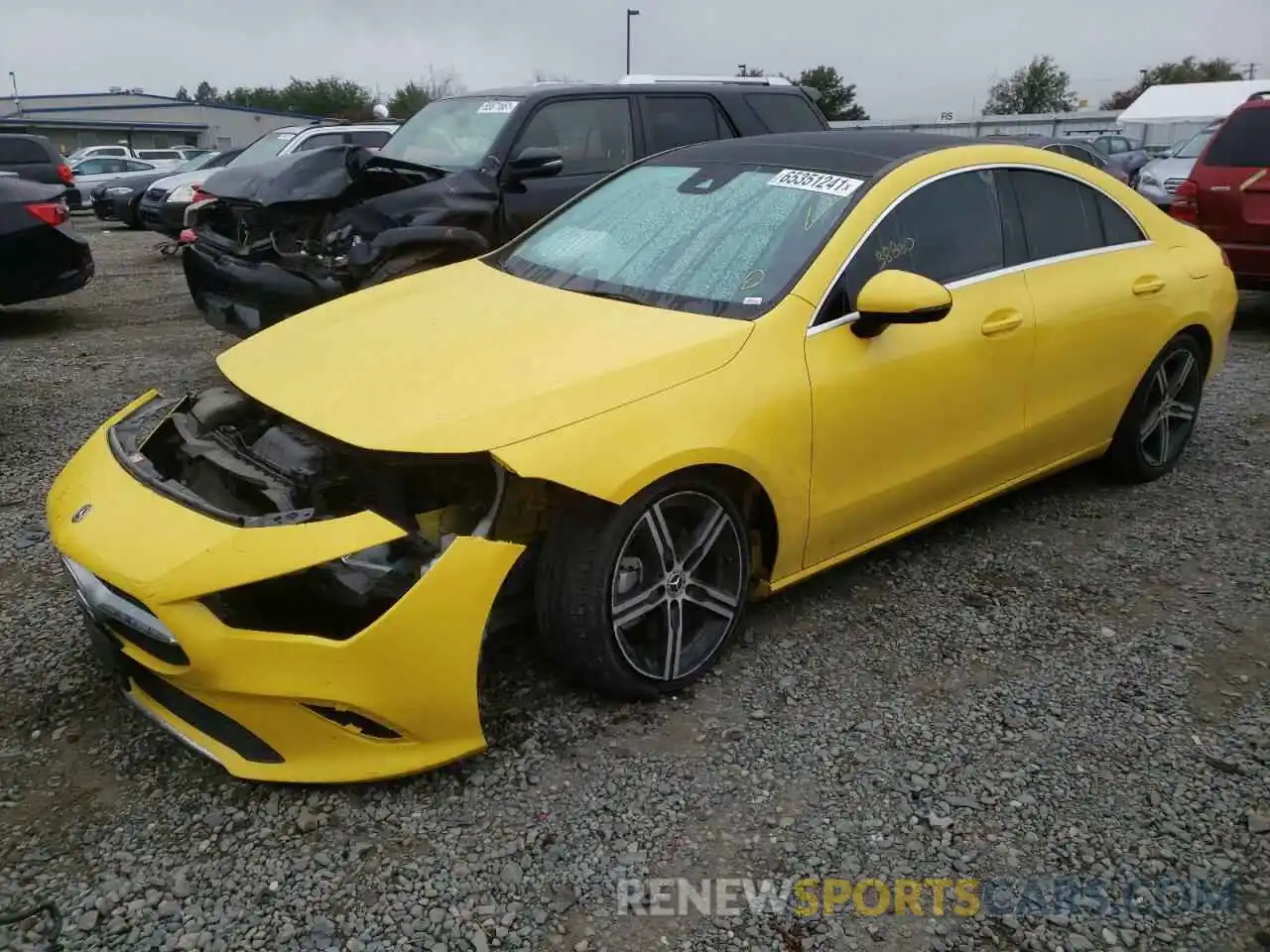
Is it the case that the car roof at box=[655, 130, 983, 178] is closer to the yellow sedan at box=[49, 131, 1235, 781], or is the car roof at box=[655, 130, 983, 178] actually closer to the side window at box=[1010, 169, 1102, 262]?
the yellow sedan at box=[49, 131, 1235, 781]

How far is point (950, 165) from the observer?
3611 millimetres

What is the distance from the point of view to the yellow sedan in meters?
2.46

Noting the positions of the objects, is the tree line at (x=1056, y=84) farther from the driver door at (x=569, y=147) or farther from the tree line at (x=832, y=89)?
the driver door at (x=569, y=147)

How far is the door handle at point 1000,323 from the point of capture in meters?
3.55

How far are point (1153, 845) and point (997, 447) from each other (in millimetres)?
1637

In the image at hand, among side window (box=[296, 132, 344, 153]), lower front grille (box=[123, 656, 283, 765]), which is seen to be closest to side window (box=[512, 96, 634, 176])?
lower front grille (box=[123, 656, 283, 765])

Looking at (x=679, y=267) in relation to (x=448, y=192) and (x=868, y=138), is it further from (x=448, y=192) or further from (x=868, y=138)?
(x=448, y=192)

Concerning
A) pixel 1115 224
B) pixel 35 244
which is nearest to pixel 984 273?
pixel 1115 224

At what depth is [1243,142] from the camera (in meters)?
8.02

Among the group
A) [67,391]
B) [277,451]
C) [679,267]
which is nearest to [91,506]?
[277,451]

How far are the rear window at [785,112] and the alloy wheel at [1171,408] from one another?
3.56 m

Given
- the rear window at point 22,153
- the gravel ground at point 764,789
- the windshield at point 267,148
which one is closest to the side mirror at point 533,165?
A: the gravel ground at point 764,789

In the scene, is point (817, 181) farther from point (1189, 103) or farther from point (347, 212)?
point (1189, 103)

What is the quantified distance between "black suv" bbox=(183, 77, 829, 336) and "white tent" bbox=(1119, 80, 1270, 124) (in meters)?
26.1
